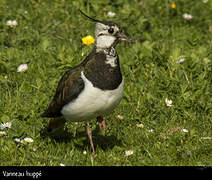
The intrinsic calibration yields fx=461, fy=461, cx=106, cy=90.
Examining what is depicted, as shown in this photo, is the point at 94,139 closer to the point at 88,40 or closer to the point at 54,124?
the point at 54,124

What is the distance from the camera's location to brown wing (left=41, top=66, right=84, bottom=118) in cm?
517

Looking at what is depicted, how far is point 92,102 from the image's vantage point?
499cm

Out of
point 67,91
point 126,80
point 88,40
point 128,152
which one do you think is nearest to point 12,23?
point 88,40

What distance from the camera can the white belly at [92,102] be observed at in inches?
196

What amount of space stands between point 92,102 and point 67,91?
46 centimetres

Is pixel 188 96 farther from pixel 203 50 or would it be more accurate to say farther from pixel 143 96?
pixel 203 50

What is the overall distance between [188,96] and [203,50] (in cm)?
147

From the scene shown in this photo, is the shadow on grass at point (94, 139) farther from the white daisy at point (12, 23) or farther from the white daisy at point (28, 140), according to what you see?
the white daisy at point (12, 23)

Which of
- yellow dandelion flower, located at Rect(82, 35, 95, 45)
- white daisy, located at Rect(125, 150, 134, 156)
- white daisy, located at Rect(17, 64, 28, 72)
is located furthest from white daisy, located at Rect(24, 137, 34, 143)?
yellow dandelion flower, located at Rect(82, 35, 95, 45)

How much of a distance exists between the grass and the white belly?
42 centimetres

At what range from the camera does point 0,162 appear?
5.12 metres

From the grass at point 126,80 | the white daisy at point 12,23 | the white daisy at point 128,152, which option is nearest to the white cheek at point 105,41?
the grass at point 126,80

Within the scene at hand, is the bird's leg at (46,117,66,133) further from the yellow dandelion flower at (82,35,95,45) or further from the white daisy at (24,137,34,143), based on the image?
the yellow dandelion flower at (82,35,95,45)
